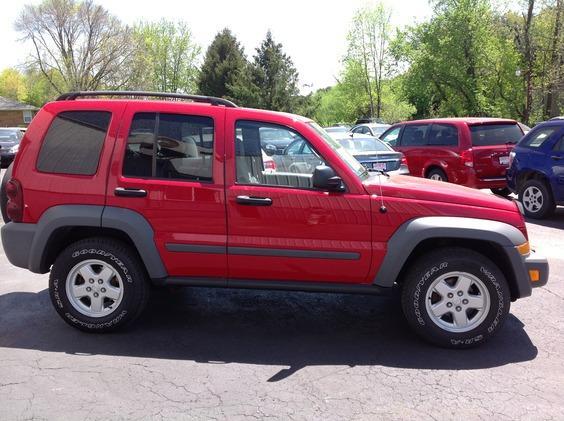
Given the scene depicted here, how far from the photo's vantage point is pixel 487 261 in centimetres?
418

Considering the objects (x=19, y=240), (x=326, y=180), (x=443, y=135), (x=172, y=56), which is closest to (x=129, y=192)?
(x=19, y=240)

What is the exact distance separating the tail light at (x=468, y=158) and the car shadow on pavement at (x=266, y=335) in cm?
616

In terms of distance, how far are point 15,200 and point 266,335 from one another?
92.1 inches

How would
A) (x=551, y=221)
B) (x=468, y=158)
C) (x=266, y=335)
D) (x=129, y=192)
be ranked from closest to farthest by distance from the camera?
(x=129, y=192), (x=266, y=335), (x=551, y=221), (x=468, y=158)

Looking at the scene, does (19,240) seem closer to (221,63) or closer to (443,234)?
(443,234)

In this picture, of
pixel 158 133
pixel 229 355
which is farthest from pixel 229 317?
pixel 158 133

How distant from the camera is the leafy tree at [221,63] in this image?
2012 inches

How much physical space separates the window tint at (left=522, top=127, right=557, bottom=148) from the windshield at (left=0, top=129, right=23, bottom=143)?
20.1m

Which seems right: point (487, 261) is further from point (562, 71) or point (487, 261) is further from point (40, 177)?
point (562, 71)

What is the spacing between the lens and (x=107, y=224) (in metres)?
4.28

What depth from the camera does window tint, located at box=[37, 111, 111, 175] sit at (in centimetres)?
439

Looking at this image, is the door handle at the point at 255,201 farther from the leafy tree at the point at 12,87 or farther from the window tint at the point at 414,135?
the leafy tree at the point at 12,87

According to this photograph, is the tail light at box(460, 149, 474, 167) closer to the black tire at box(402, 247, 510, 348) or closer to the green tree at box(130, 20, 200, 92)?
the black tire at box(402, 247, 510, 348)

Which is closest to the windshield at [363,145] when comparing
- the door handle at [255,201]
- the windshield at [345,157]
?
the windshield at [345,157]
